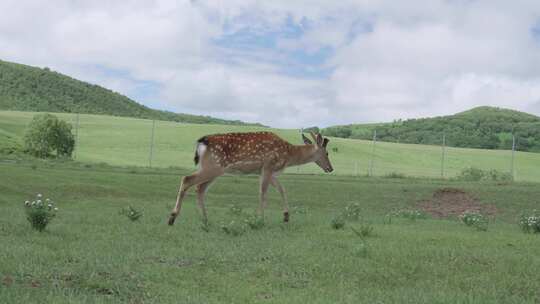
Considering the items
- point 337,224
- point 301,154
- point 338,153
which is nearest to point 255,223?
point 337,224

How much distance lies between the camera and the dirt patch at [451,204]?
24947 mm

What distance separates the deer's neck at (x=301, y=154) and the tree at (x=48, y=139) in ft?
135

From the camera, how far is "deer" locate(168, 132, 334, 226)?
46.9 ft

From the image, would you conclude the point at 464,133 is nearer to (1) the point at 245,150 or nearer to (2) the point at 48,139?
(2) the point at 48,139

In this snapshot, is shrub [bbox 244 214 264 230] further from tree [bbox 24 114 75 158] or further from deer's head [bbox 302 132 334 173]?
tree [bbox 24 114 75 158]

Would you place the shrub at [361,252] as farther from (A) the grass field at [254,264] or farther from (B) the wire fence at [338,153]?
(B) the wire fence at [338,153]

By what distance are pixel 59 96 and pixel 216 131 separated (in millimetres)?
92297

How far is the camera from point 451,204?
87.8 feet

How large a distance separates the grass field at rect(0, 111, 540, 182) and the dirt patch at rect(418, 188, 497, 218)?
37.5m

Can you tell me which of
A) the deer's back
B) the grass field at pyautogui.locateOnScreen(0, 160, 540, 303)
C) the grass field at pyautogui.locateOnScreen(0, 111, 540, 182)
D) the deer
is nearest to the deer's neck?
the deer

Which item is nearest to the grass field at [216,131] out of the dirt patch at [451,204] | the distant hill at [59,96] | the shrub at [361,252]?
the dirt patch at [451,204]

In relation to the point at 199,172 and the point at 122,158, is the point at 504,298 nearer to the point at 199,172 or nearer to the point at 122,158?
the point at 199,172

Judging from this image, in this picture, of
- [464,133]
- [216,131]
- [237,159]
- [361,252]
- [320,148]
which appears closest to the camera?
[361,252]

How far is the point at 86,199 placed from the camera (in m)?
24.1
